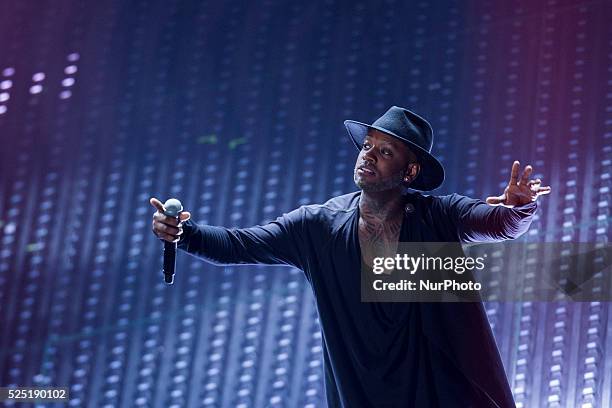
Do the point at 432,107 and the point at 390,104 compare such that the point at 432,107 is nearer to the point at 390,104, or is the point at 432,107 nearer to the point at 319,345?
the point at 390,104

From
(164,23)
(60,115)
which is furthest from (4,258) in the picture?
(164,23)

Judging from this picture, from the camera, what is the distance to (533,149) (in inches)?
132

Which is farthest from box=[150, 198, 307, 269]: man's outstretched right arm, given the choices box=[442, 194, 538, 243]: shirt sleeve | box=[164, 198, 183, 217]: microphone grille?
box=[442, 194, 538, 243]: shirt sleeve

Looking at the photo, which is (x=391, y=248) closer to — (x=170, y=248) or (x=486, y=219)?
(x=486, y=219)

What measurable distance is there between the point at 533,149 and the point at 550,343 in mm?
778

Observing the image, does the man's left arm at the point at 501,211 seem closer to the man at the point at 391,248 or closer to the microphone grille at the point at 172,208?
the man at the point at 391,248

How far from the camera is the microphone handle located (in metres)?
2.38

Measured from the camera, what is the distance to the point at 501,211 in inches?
95.7

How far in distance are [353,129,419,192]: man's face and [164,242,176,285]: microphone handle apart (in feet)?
2.06

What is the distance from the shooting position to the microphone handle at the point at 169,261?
7.81 feet

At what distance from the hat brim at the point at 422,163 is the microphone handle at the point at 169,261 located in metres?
0.75

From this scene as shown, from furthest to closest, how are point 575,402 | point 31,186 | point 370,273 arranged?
point 31,186
point 575,402
point 370,273

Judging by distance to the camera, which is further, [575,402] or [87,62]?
[87,62]

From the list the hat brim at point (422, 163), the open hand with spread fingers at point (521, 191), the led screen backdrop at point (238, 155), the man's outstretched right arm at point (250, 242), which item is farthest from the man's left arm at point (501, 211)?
the led screen backdrop at point (238, 155)
